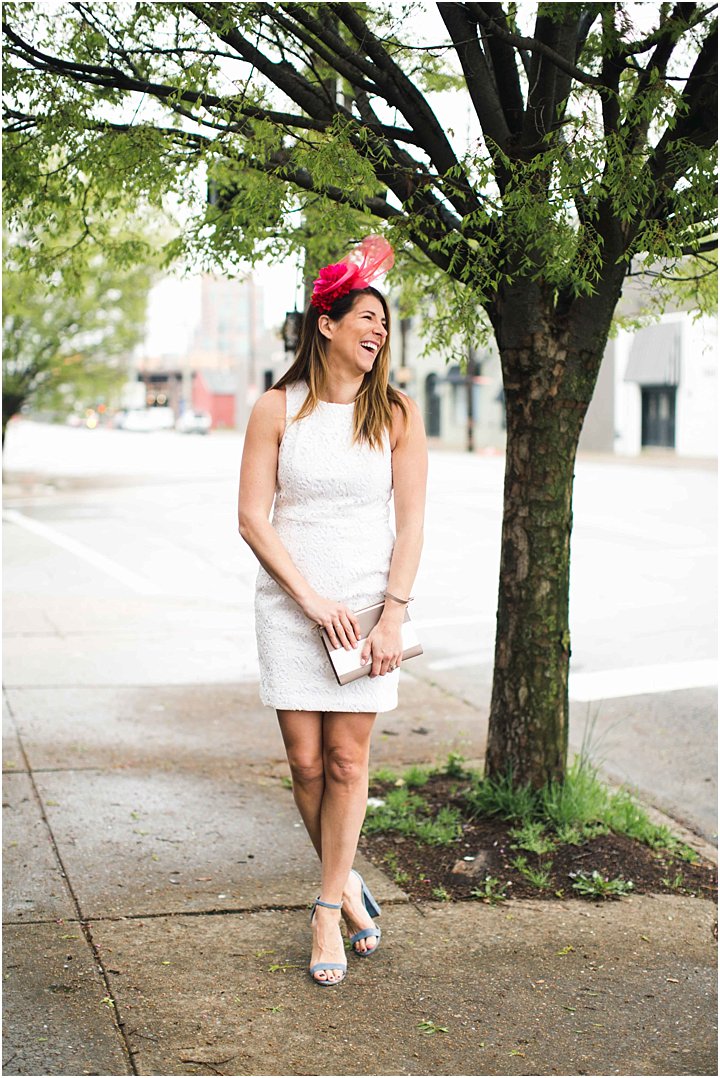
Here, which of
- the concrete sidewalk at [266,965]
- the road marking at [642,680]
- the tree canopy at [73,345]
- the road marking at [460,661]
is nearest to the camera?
the concrete sidewalk at [266,965]

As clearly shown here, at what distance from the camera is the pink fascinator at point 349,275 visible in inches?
145

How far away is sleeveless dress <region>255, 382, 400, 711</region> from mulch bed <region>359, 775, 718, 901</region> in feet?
3.75

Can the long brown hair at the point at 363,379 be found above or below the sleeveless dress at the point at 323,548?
above

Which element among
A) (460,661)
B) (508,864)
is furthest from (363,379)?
(460,661)

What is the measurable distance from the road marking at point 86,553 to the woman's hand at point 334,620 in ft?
28.8

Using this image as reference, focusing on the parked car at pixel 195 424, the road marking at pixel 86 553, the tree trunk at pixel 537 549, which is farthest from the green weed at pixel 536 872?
the parked car at pixel 195 424

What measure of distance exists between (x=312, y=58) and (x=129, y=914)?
3.29 meters

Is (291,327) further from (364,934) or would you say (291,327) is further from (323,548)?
(364,934)

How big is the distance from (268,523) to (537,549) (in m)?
1.54

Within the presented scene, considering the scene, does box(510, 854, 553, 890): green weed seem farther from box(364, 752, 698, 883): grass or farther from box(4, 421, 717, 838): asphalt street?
box(4, 421, 717, 838): asphalt street

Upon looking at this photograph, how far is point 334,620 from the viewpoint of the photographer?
356 centimetres

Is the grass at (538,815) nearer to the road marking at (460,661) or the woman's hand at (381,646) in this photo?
the woman's hand at (381,646)

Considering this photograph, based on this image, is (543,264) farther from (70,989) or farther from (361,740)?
(70,989)

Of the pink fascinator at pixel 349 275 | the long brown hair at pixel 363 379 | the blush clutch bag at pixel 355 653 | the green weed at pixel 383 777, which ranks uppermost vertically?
the pink fascinator at pixel 349 275
